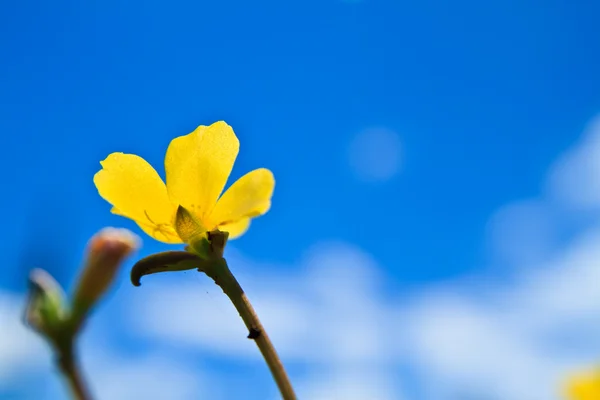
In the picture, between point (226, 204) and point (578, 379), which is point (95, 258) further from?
point (578, 379)

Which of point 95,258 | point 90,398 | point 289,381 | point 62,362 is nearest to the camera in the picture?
point 90,398

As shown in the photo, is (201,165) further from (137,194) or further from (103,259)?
Answer: (103,259)

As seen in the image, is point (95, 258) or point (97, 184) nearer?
point (95, 258)

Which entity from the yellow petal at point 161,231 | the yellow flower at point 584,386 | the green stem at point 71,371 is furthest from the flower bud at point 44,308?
the yellow flower at point 584,386

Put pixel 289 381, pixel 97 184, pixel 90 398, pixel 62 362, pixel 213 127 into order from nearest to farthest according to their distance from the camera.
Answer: pixel 90 398 → pixel 62 362 → pixel 289 381 → pixel 97 184 → pixel 213 127

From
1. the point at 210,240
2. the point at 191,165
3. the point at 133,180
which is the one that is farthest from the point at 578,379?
the point at 133,180

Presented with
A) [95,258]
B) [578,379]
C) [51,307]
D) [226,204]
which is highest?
[226,204]
